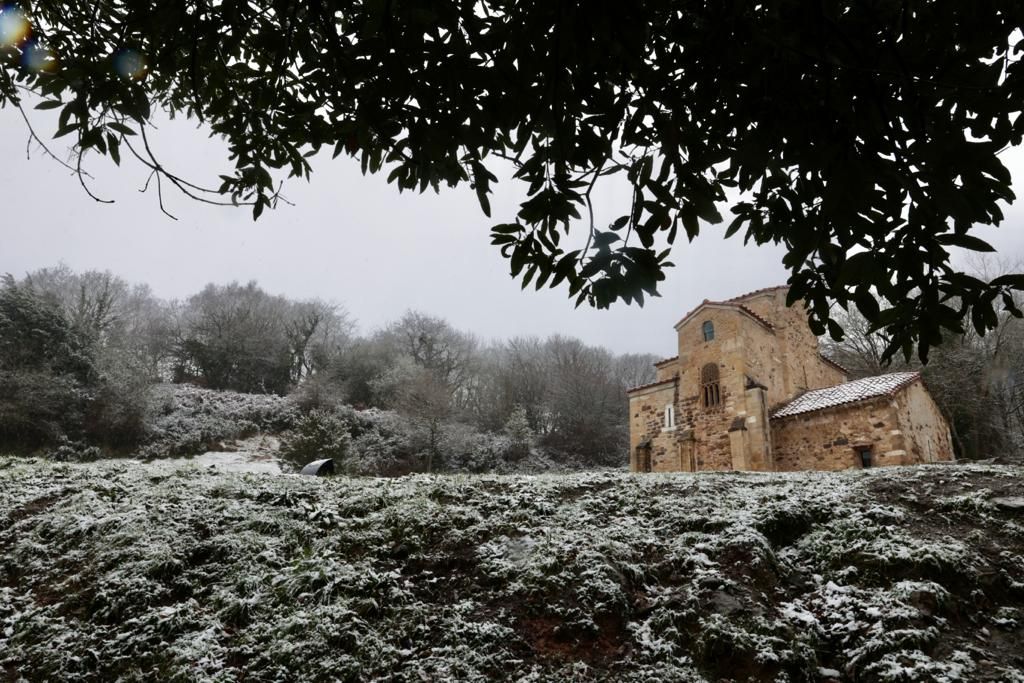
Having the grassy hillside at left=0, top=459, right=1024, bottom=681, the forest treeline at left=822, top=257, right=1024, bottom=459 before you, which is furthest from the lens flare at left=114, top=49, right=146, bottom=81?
the forest treeline at left=822, top=257, right=1024, bottom=459

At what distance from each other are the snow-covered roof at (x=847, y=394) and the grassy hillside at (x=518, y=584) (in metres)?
8.04

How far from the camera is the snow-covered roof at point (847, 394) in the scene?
13625mm

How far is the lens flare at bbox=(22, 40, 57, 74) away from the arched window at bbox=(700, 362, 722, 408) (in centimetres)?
1650

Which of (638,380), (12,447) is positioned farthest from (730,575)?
(638,380)

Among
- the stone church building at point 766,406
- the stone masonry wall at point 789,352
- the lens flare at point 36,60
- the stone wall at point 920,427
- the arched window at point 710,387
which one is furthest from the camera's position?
the stone masonry wall at point 789,352

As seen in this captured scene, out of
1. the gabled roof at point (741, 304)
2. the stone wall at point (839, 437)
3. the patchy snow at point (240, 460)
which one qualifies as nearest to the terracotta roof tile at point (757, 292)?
the gabled roof at point (741, 304)

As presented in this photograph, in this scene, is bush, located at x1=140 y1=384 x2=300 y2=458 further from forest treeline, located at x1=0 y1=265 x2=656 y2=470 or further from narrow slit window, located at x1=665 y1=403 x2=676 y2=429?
narrow slit window, located at x1=665 y1=403 x2=676 y2=429

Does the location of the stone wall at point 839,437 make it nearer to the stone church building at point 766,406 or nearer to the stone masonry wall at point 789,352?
the stone church building at point 766,406

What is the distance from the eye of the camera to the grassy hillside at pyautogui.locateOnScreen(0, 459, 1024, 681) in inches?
136

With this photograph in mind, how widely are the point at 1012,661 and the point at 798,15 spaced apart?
3.97 m

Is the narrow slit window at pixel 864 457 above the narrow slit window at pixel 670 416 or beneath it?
beneath

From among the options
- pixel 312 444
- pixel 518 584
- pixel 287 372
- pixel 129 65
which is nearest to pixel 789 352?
pixel 312 444

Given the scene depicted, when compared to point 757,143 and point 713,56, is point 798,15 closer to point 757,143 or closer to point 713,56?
point 713,56

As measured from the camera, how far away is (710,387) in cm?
1655
